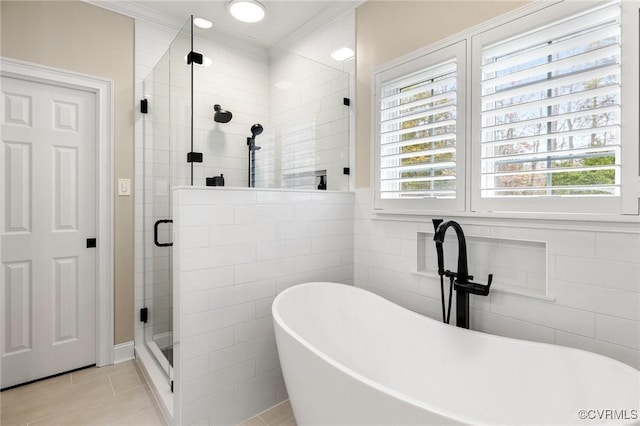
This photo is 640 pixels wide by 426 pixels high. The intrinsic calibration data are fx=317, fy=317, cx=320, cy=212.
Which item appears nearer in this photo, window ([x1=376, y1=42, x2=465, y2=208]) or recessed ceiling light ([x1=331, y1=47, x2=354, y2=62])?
window ([x1=376, y1=42, x2=465, y2=208])

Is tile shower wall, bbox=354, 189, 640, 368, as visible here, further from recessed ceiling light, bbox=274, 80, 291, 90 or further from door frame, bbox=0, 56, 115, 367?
door frame, bbox=0, 56, 115, 367

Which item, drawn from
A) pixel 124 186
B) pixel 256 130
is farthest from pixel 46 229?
pixel 256 130

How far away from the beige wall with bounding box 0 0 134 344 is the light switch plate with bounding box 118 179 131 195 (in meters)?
0.04

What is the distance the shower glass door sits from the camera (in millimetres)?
1871

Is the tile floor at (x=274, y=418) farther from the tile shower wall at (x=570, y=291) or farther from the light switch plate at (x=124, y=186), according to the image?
the light switch plate at (x=124, y=186)

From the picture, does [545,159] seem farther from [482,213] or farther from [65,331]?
[65,331]

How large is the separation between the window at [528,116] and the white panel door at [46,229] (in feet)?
7.63

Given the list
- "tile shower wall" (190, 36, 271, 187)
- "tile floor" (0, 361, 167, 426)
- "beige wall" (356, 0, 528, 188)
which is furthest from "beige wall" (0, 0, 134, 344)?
"beige wall" (356, 0, 528, 188)

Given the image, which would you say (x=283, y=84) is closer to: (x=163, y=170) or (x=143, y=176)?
(x=163, y=170)

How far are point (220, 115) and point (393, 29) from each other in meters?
1.29

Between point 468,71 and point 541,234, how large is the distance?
94cm

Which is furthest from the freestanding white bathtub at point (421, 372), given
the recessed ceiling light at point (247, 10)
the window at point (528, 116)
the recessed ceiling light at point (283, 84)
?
the recessed ceiling light at point (247, 10)

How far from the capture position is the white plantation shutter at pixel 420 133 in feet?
6.03

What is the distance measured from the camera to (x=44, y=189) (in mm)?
2252
